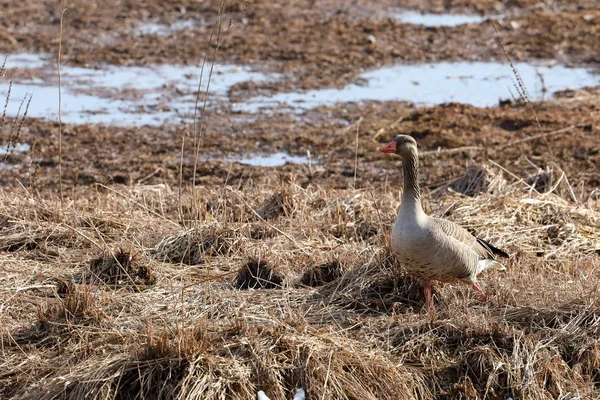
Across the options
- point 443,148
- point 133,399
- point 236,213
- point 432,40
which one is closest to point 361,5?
point 432,40

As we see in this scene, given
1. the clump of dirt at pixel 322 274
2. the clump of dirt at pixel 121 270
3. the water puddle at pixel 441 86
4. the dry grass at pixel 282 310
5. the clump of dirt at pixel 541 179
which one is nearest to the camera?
the dry grass at pixel 282 310

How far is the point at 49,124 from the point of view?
11859 millimetres

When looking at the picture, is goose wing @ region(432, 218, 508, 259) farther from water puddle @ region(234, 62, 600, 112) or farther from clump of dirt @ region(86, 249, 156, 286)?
water puddle @ region(234, 62, 600, 112)

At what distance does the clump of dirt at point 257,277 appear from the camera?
663 centimetres

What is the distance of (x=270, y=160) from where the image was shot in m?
11.1

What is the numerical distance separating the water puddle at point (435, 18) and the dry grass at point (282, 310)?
1079cm

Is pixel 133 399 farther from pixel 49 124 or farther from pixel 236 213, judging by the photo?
pixel 49 124

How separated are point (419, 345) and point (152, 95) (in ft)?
27.9

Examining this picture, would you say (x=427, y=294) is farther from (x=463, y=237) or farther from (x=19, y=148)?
(x=19, y=148)

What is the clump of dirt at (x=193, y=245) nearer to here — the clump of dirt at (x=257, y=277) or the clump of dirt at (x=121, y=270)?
the clump of dirt at (x=121, y=270)

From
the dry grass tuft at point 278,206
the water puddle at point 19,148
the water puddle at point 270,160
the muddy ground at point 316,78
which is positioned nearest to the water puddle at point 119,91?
the muddy ground at point 316,78

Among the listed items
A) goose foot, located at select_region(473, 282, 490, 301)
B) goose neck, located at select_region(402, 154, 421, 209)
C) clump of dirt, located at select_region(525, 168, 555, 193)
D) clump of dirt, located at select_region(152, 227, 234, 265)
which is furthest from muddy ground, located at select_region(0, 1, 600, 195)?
goose foot, located at select_region(473, 282, 490, 301)

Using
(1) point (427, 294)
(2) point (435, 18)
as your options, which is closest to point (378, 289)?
(1) point (427, 294)

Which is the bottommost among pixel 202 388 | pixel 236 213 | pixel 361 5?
pixel 361 5
